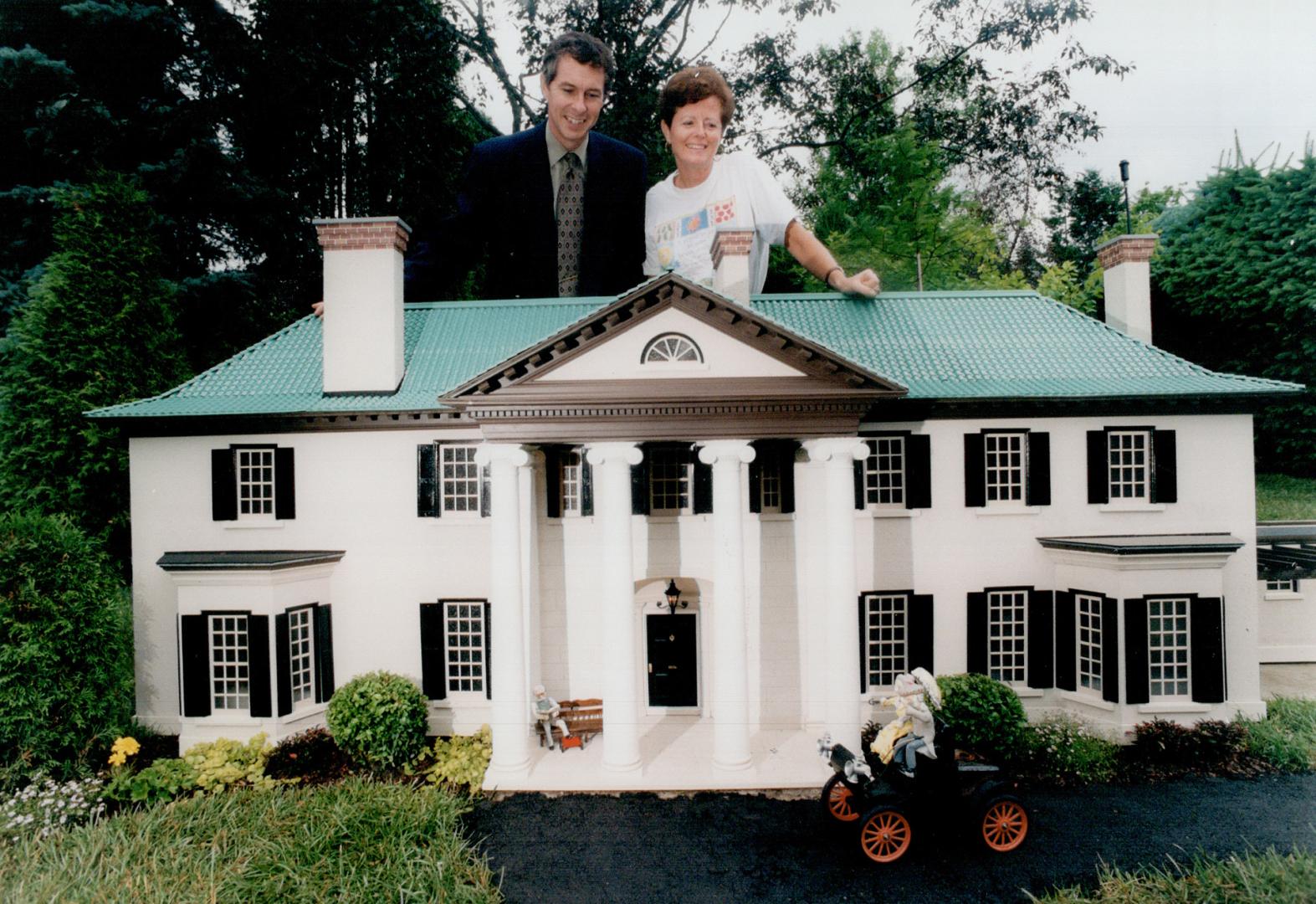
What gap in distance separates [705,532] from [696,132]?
713 centimetres

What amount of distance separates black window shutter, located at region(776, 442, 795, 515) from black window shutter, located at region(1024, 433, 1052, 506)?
175 inches

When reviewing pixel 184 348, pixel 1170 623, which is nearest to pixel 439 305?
pixel 184 348

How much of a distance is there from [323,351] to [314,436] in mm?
1645

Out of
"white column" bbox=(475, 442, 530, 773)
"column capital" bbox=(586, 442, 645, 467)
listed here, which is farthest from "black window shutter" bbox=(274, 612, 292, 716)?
"column capital" bbox=(586, 442, 645, 467)

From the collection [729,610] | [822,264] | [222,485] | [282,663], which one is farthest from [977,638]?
[222,485]

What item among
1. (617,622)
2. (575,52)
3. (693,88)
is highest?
(575,52)

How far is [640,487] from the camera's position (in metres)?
11.3

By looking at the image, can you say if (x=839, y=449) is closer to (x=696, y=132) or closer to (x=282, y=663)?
(x=696, y=132)

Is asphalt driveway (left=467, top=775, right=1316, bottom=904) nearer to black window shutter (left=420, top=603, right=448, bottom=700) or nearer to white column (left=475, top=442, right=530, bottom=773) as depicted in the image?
white column (left=475, top=442, right=530, bottom=773)

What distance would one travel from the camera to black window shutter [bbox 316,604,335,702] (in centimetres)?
1102

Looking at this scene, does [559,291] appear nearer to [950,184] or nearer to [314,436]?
[314,436]

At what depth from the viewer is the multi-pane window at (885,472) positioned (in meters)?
11.3

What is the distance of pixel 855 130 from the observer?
37.1 feet

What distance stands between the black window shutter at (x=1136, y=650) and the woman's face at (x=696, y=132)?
11.0m
